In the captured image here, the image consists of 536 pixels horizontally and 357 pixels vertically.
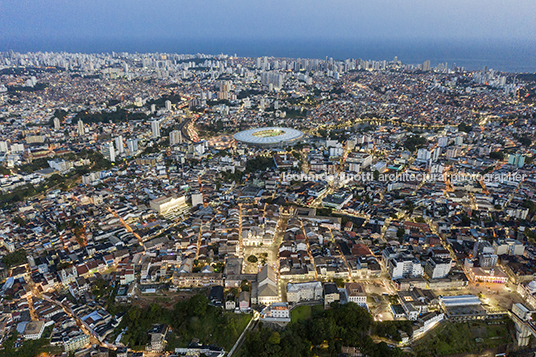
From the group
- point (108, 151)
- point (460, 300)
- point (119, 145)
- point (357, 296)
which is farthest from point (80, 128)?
point (460, 300)

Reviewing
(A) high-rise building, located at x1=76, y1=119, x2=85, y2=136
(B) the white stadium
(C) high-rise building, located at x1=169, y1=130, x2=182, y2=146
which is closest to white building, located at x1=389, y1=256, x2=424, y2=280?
(B) the white stadium

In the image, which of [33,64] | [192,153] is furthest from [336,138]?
[33,64]

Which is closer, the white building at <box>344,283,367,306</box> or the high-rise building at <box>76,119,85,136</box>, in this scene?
the white building at <box>344,283,367,306</box>

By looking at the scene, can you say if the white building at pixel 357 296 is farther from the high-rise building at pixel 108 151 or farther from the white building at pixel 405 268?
the high-rise building at pixel 108 151

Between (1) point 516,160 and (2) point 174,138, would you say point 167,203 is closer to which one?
(2) point 174,138

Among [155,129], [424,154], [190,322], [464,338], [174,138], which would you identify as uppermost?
[155,129]

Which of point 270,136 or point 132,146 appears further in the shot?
point 270,136

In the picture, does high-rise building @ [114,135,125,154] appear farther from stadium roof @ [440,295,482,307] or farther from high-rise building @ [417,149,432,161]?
stadium roof @ [440,295,482,307]
